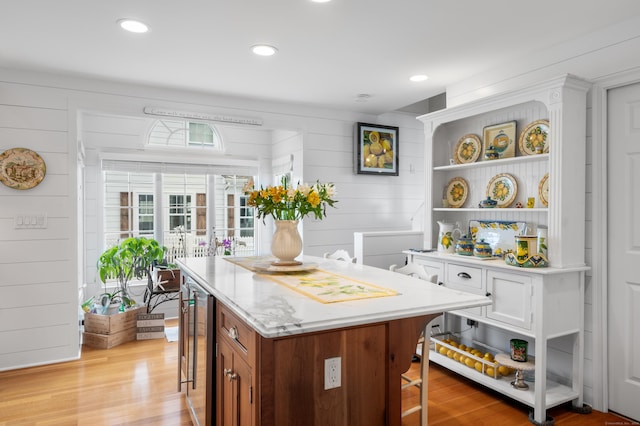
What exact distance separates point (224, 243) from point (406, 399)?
319 cm

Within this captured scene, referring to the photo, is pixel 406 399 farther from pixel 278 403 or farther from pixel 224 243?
pixel 224 243

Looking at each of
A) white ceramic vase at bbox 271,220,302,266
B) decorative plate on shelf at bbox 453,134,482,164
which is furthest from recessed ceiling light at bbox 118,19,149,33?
decorative plate on shelf at bbox 453,134,482,164

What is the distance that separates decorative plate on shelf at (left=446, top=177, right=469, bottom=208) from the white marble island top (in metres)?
1.53

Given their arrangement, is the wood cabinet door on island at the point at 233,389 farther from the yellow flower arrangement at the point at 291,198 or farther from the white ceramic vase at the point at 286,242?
the yellow flower arrangement at the point at 291,198

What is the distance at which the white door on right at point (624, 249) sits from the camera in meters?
2.52

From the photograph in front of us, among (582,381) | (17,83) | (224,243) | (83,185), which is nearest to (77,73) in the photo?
(17,83)

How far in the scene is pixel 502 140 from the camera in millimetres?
3176

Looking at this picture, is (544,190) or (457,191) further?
(457,191)

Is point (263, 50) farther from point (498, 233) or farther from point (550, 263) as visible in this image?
point (550, 263)

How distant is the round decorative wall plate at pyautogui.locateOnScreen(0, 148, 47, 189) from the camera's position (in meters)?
3.33

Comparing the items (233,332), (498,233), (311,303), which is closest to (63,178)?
(233,332)

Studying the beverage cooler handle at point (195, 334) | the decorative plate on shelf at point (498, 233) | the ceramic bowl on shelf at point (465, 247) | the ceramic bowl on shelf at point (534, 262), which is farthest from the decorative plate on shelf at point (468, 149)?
the beverage cooler handle at point (195, 334)

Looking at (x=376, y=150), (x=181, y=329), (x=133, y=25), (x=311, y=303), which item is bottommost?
(x=181, y=329)

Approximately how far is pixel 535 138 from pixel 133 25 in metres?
2.75
